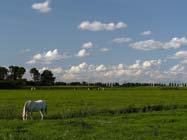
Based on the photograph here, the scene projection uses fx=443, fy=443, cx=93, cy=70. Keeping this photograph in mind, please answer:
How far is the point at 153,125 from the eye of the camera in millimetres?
25969

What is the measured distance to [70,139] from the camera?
19703 mm

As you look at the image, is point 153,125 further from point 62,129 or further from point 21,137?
point 21,137

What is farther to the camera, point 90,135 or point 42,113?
point 42,113

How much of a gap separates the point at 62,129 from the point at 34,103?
13.4 m

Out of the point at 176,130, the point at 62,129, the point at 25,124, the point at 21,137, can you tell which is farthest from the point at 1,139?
the point at 176,130

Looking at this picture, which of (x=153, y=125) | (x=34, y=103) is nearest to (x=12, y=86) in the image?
(x=34, y=103)

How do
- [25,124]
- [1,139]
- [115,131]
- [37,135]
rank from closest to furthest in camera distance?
[1,139], [37,135], [115,131], [25,124]

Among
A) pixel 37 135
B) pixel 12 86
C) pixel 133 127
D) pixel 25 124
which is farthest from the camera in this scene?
pixel 12 86

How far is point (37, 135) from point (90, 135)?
99.7 inches

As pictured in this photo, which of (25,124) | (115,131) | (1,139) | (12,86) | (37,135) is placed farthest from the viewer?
(12,86)

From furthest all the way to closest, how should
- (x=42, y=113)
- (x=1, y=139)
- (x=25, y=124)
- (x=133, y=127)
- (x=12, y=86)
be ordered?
(x=12, y=86) → (x=42, y=113) → (x=25, y=124) → (x=133, y=127) → (x=1, y=139)

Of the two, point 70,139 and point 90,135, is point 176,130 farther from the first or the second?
point 70,139

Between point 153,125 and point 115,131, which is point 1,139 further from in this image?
point 153,125

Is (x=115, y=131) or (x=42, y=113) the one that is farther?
(x=42, y=113)
